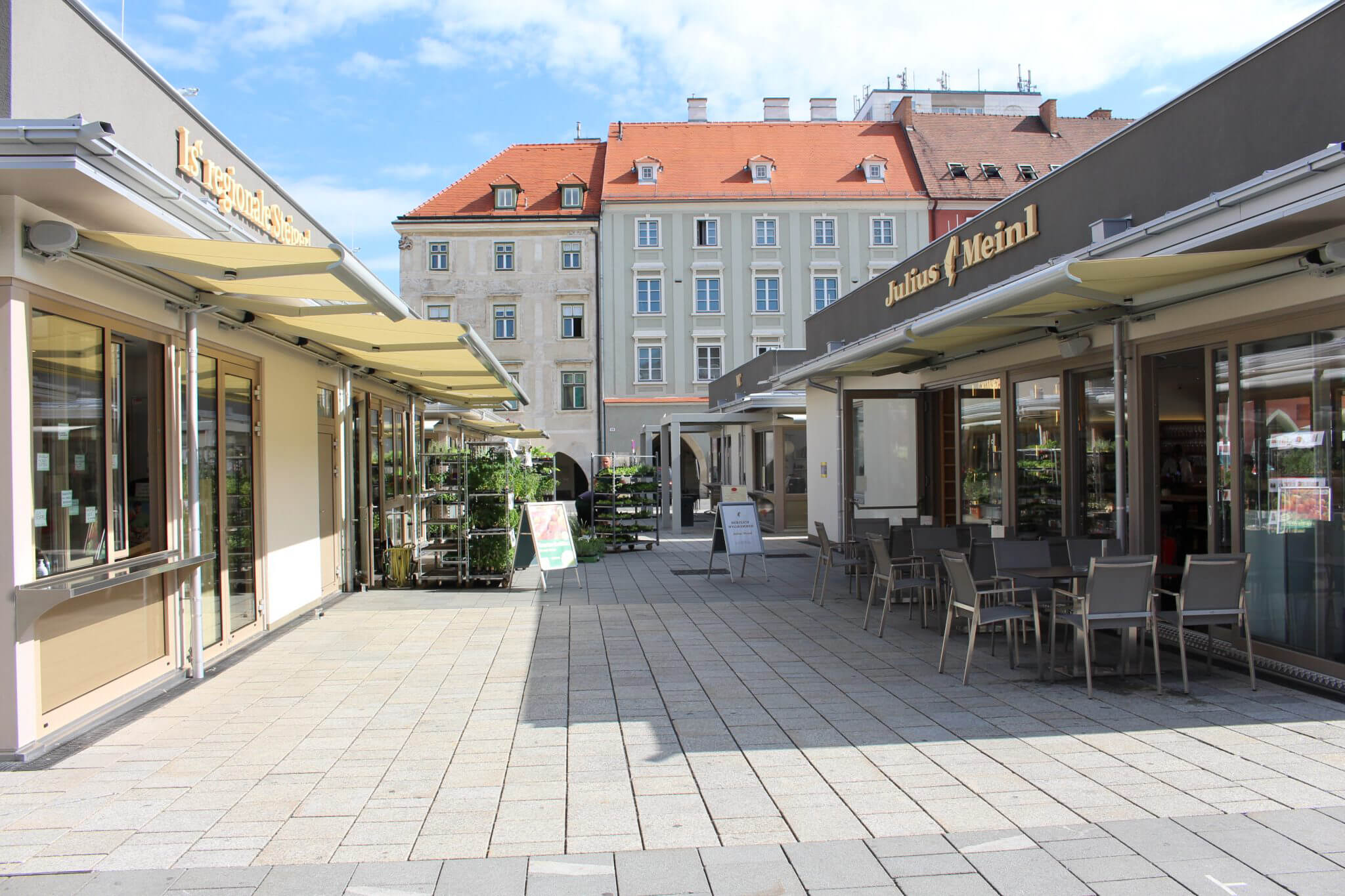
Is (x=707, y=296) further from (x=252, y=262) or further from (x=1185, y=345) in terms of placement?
(x=252, y=262)

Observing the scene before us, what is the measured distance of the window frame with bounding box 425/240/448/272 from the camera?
34.8 m

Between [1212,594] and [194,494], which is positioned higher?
[194,494]

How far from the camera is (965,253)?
34.7 feet

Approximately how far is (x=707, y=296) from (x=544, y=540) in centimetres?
2419

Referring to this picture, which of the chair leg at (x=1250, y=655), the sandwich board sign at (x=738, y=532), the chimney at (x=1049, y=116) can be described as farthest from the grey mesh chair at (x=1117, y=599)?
the chimney at (x=1049, y=116)

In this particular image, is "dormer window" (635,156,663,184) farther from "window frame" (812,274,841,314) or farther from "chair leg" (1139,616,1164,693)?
"chair leg" (1139,616,1164,693)

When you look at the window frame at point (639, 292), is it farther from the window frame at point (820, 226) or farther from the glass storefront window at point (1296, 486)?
the glass storefront window at point (1296, 486)

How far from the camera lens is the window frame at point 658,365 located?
34.6m

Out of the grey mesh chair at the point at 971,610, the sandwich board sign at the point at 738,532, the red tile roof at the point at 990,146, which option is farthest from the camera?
the red tile roof at the point at 990,146

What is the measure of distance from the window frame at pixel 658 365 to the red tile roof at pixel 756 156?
16.3ft

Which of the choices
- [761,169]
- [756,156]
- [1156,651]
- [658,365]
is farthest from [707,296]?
[1156,651]

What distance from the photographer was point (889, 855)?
362 centimetres

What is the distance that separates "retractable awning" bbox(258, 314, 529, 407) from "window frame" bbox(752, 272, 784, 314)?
22.8 m

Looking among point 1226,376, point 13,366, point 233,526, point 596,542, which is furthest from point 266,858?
point 596,542
